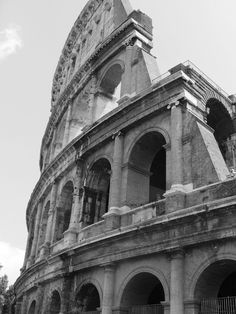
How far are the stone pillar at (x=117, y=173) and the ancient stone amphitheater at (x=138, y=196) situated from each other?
35 millimetres

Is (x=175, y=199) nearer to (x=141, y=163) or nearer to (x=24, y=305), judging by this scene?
(x=141, y=163)

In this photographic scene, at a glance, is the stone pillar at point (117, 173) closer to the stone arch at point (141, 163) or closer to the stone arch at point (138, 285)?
the stone arch at point (141, 163)

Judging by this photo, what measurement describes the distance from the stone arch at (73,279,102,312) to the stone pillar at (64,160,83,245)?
1.72 metres

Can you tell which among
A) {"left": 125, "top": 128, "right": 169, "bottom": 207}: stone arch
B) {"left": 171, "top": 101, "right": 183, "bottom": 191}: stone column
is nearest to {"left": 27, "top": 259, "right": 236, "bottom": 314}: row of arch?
{"left": 171, "top": 101, "right": 183, "bottom": 191}: stone column

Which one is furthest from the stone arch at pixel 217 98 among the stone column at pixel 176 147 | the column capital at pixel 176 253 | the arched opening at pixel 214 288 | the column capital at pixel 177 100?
the arched opening at pixel 214 288

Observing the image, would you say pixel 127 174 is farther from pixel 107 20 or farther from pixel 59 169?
pixel 107 20

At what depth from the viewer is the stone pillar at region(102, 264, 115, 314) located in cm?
1127

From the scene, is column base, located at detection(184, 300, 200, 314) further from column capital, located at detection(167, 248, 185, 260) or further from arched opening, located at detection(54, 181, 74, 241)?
arched opening, located at detection(54, 181, 74, 241)

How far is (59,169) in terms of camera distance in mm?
17359

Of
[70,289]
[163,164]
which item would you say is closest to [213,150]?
[163,164]

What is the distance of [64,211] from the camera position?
16.8 meters

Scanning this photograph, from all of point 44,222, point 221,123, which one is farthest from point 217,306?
point 44,222

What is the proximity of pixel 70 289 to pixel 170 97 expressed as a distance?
703 cm

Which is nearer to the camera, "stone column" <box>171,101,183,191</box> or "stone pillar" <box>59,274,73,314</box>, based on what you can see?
"stone column" <box>171,101,183,191</box>
